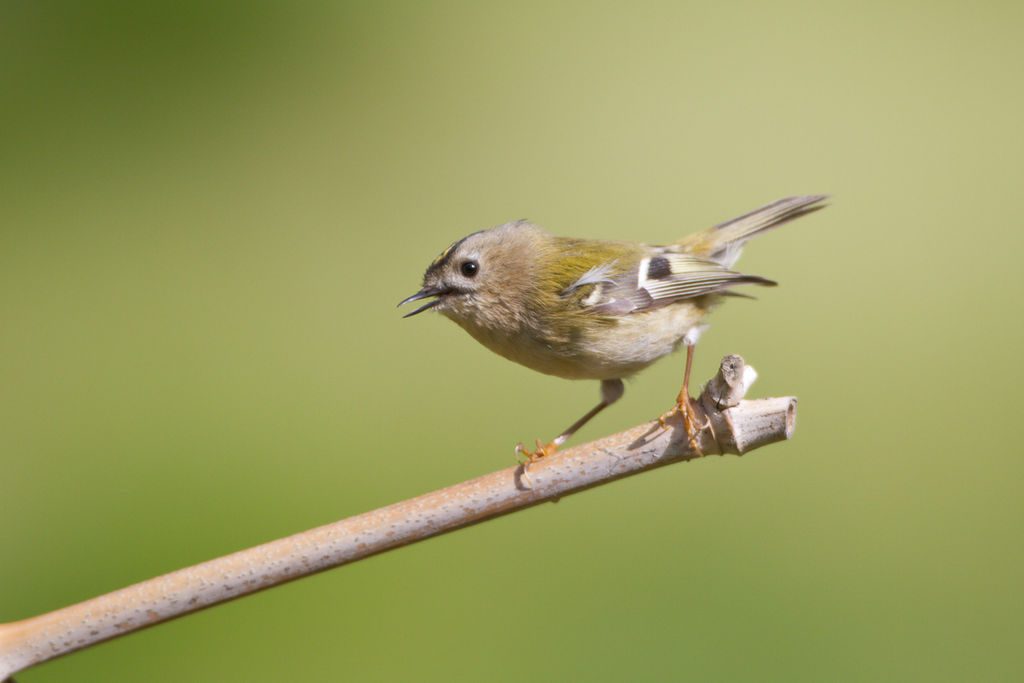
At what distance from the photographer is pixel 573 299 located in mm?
1400

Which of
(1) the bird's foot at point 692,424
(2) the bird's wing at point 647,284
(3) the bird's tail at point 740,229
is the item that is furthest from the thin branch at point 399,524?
(3) the bird's tail at point 740,229

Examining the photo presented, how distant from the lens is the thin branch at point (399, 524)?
0.96 metres

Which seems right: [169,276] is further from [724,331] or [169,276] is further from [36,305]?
[724,331]

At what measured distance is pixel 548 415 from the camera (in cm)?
283

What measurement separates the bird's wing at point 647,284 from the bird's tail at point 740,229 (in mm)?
184

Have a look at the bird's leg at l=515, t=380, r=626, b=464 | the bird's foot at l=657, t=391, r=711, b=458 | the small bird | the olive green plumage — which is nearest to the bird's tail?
the small bird

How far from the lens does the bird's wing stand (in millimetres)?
1394

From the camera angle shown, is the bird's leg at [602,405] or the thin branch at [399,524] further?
the bird's leg at [602,405]

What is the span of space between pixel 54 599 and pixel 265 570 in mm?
1501

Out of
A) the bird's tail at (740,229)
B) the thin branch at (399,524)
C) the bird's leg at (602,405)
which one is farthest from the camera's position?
the bird's tail at (740,229)

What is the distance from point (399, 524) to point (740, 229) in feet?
3.23

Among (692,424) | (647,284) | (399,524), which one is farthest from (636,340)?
(399,524)

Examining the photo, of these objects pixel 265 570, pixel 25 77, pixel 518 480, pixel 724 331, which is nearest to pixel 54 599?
pixel 265 570

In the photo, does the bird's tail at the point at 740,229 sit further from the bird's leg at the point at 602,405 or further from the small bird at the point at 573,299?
the bird's leg at the point at 602,405
